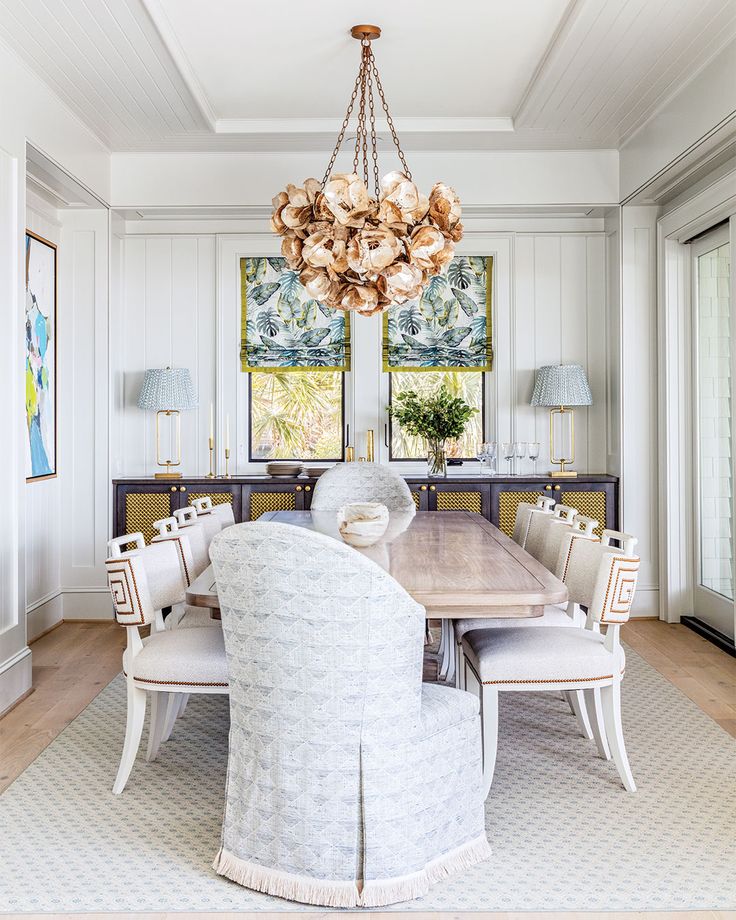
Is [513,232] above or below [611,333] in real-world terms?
above

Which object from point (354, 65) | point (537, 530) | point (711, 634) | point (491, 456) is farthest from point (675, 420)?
point (354, 65)

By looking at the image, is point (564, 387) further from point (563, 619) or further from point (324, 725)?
point (324, 725)

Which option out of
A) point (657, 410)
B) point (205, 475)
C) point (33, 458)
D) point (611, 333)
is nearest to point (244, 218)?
point (205, 475)

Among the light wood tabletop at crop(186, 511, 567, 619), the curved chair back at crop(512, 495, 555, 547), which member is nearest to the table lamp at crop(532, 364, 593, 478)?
the curved chair back at crop(512, 495, 555, 547)

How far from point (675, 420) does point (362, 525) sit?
9.79ft

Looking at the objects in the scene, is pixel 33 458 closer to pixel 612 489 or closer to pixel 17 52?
pixel 17 52

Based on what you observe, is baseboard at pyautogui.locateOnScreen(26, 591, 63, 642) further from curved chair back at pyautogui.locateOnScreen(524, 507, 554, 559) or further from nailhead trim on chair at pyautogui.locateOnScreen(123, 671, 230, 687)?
curved chair back at pyautogui.locateOnScreen(524, 507, 554, 559)

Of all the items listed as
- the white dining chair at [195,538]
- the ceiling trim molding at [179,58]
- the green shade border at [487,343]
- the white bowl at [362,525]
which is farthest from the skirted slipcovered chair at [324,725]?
the green shade border at [487,343]

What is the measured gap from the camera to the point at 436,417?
216 inches

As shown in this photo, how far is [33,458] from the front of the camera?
194 inches

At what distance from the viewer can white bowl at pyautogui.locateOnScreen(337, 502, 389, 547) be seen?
3033mm

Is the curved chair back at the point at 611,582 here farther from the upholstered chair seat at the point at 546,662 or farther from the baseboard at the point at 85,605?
the baseboard at the point at 85,605

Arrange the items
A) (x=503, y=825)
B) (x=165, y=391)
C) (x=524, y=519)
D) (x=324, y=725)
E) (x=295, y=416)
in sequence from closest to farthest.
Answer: (x=324, y=725), (x=503, y=825), (x=524, y=519), (x=165, y=391), (x=295, y=416)

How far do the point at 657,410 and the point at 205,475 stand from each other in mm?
3016
